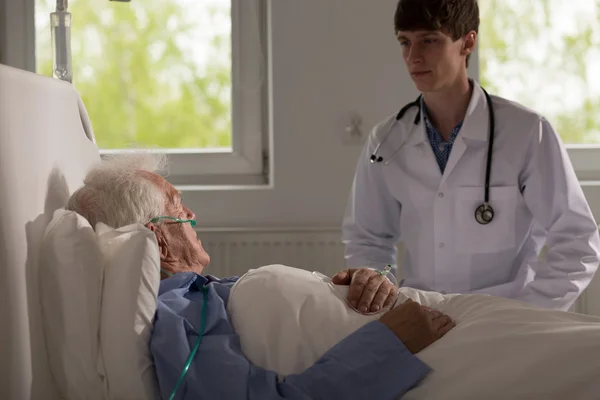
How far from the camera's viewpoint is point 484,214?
214 cm

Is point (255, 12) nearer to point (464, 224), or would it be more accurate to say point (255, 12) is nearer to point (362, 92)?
point (362, 92)

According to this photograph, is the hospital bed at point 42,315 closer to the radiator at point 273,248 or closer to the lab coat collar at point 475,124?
the lab coat collar at point 475,124

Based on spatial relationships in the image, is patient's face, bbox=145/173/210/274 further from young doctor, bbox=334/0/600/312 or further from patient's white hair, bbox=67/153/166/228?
young doctor, bbox=334/0/600/312

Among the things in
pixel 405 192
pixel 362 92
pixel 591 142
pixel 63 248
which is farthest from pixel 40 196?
pixel 591 142

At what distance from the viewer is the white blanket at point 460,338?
119cm

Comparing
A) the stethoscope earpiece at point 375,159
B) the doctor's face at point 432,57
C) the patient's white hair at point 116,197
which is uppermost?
the doctor's face at point 432,57

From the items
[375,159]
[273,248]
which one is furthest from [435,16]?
[273,248]

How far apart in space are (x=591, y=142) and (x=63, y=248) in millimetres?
2237

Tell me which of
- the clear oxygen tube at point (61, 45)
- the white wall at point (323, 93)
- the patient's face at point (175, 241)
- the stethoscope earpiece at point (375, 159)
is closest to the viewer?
the patient's face at point (175, 241)

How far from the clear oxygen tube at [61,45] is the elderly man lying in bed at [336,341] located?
0.61 metres

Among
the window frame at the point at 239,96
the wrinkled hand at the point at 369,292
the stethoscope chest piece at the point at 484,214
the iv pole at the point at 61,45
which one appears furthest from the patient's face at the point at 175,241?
the window frame at the point at 239,96

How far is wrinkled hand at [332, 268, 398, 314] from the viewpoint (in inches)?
56.7

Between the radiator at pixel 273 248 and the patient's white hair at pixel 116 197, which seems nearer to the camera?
the patient's white hair at pixel 116 197

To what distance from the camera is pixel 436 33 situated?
211cm
